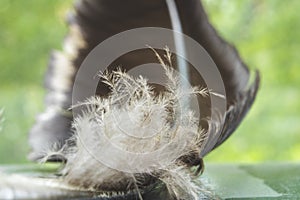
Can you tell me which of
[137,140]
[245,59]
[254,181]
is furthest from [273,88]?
[137,140]

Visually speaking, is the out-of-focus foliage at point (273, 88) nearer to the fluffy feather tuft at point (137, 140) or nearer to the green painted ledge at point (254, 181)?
the green painted ledge at point (254, 181)

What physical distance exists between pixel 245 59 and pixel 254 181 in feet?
4.98

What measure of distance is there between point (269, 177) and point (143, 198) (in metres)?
0.34

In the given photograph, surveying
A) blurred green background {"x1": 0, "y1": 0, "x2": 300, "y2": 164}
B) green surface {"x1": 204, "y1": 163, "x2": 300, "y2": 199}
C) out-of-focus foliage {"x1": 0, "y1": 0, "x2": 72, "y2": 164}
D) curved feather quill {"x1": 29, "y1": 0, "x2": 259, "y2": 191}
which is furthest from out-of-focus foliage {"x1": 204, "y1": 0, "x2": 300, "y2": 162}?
curved feather quill {"x1": 29, "y1": 0, "x2": 259, "y2": 191}

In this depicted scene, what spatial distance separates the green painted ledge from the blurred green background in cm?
123

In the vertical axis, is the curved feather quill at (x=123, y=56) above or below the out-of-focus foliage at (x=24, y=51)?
below

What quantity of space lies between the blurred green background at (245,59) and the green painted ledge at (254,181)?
1230 mm

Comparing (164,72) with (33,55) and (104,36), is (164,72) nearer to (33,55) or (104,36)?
(104,36)

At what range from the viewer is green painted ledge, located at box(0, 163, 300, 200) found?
75 cm

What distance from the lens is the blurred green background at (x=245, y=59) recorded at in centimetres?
246

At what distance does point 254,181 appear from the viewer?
2.97 feet

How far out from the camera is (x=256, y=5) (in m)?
2.80

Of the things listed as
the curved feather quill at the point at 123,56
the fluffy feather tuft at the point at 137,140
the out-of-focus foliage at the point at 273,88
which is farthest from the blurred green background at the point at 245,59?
the fluffy feather tuft at the point at 137,140

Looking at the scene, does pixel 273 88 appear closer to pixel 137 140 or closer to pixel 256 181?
pixel 256 181
